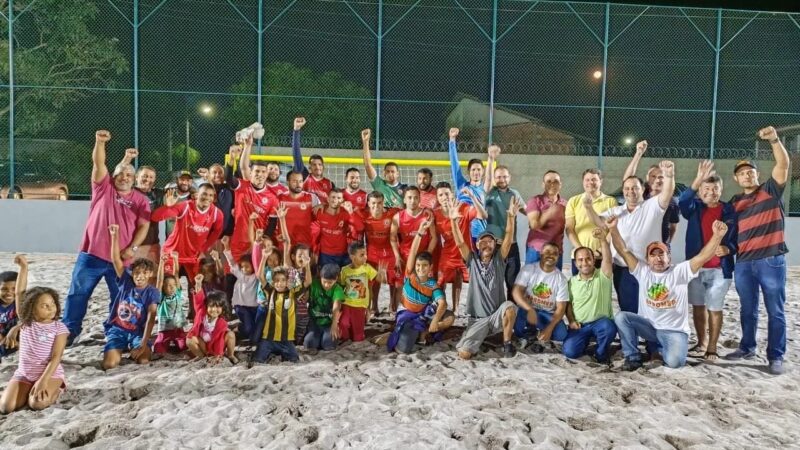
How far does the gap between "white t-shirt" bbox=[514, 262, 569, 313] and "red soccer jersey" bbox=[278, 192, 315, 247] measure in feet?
6.84

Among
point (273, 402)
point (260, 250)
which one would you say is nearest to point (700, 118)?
point (260, 250)

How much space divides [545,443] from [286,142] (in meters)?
11.6

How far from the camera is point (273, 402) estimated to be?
3.88 metres

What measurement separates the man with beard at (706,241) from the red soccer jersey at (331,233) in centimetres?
305

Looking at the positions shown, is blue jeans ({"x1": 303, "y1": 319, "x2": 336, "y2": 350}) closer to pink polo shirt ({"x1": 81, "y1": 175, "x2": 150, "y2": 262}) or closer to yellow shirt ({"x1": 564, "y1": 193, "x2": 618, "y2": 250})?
pink polo shirt ({"x1": 81, "y1": 175, "x2": 150, "y2": 262})

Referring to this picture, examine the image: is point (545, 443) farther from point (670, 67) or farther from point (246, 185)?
point (670, 67)

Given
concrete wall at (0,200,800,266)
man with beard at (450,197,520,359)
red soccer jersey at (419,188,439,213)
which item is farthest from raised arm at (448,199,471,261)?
concrete wall at (0,200,800,266)

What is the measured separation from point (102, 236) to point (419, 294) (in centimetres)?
270

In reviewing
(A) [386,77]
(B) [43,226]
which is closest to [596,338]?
(B) [43,226]

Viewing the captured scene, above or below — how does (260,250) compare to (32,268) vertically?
above

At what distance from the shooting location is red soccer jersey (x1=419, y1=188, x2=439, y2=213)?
6137 millimetres

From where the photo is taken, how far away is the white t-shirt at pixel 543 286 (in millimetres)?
5270

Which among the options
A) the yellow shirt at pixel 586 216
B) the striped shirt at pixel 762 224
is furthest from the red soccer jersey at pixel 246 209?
the striped shirt at pixel 762 224

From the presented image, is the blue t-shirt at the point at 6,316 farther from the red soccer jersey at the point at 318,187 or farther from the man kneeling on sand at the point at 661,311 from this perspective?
the man kneeling on sand at the point at 661,311
